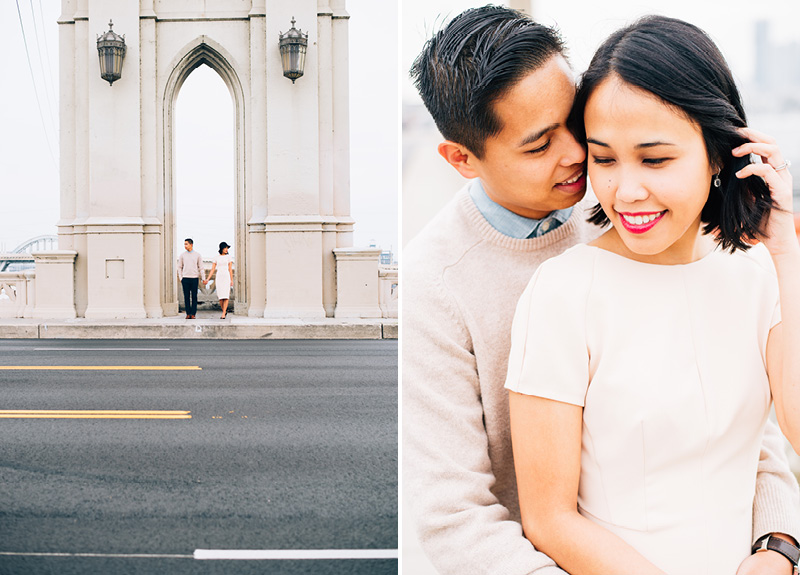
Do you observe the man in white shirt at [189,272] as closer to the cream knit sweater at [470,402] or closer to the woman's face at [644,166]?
the cream knit sweater at [470,402]

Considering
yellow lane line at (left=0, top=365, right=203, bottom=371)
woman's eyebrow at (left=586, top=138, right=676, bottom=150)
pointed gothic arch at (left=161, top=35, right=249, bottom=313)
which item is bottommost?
yellow lane line at (left=0, top=365, right=203, bottom=371)

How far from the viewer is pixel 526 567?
59.9 inches

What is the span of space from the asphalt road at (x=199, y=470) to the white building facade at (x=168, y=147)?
15.8ft

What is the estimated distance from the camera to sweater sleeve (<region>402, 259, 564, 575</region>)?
1.55 metres

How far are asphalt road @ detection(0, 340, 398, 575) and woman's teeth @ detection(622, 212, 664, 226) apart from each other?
184cm

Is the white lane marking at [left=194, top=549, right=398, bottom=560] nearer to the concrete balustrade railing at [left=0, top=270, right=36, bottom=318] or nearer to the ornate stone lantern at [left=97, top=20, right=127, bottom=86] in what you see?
the concrete balustrade railing at [left=0, top=270, right=36, bottom=318]

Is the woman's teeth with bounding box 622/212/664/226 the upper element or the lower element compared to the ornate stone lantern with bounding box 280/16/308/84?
lower

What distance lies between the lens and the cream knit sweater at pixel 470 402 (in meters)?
1.55

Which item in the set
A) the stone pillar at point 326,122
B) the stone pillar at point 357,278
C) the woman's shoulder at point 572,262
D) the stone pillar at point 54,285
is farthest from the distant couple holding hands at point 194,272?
the woman's shoulder at point 572,262

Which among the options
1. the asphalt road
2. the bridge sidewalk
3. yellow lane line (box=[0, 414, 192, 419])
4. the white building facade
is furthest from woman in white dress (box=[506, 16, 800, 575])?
the white building facade

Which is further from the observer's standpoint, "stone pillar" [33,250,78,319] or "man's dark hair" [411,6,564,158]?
"stone pillar" [33,250,78,319]

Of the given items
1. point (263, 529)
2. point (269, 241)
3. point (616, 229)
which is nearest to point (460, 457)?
point (616, 229)

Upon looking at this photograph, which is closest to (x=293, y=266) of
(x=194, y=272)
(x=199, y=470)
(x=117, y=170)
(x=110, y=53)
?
(x=194, y=272)

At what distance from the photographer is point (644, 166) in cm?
144
